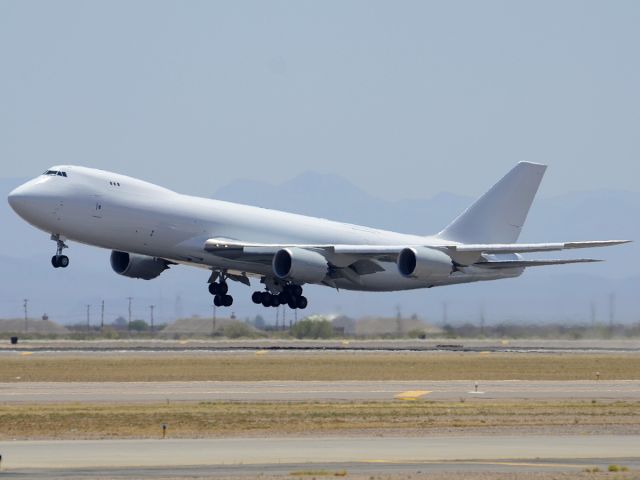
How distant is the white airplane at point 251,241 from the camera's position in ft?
172

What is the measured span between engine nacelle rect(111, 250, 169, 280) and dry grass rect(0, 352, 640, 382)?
997 centimetres

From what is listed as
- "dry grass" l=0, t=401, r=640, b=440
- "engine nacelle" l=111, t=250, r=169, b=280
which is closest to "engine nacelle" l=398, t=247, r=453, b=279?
"engine nacelle" l=111, t=250, r=169, b=280

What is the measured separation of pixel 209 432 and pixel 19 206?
97.7ft

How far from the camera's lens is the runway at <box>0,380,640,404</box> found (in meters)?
31.8

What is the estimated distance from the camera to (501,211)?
220 ft

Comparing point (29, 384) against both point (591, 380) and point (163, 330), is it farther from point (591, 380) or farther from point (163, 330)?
point (163, 330)

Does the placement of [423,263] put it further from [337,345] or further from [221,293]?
A: [221,293]

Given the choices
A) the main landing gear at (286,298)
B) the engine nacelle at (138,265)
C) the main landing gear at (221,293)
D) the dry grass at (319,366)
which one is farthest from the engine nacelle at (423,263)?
the engine nacelle at (138,265)

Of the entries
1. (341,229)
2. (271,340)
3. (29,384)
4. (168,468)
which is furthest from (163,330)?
(168,468)

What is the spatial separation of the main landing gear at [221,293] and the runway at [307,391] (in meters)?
22.5

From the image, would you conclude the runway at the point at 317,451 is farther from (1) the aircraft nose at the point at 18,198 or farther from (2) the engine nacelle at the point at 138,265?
(2) the engine nacelle at the point at 138,265

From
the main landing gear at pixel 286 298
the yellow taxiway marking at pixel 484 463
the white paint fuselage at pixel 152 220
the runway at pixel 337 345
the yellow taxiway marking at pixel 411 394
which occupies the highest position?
the white paint fuselage at pixel 152 220

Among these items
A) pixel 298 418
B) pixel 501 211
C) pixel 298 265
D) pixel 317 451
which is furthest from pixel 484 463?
pixel 501 211

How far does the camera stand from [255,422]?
85.8 ft
